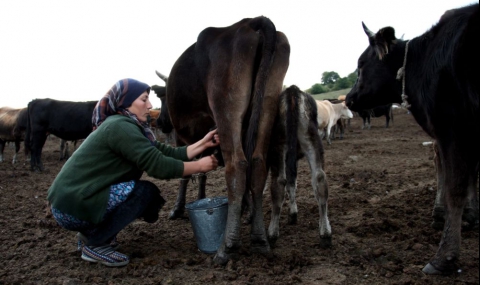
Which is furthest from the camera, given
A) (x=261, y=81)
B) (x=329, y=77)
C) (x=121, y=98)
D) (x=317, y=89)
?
(x=329, y=77)

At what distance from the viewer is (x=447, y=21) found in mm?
3594

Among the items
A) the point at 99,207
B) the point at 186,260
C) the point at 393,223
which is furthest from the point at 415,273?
the point at 99,207

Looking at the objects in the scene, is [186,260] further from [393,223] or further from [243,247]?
[393,223]

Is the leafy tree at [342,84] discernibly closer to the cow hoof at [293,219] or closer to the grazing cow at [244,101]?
the cow hoof at [293,219]

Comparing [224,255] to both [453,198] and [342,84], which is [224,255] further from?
[342,84]

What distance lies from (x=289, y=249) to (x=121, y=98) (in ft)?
7.27

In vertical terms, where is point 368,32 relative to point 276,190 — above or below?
above

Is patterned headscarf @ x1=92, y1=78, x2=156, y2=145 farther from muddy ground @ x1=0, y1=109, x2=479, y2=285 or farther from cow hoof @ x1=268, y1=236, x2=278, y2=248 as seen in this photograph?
cow hoof @ x1=268, y1=236, x2=278, y2=248

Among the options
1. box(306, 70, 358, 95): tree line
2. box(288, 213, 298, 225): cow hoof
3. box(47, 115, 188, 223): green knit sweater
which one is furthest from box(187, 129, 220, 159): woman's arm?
box(306, 70, 358, 95): tree line

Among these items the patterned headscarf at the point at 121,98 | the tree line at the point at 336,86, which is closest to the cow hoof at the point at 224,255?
the patterned headscarf at the point at 121,98

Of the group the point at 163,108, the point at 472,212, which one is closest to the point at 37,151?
the point at 163,108

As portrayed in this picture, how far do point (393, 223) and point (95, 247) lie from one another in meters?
3.18

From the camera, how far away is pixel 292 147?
4.21m

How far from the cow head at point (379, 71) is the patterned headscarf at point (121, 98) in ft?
7.93
